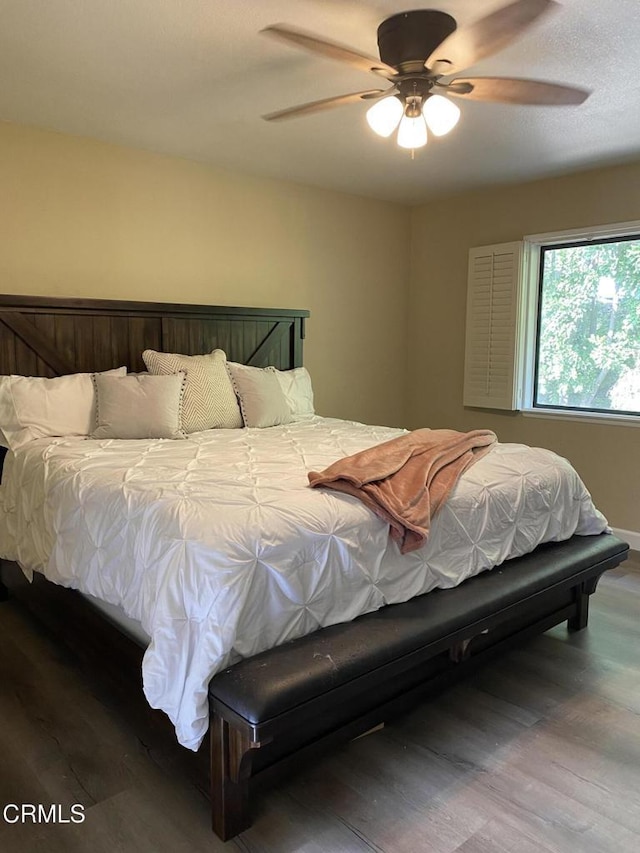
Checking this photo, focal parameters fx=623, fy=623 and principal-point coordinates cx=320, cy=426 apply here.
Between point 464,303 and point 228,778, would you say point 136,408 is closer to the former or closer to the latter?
point 228,778

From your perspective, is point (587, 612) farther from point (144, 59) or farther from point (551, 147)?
point (144, 59)

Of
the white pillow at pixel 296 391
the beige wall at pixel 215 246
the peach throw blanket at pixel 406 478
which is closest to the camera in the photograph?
the peach throw blanket at pixel 406 478

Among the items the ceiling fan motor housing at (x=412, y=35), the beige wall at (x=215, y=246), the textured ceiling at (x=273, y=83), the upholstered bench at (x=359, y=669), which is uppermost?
the textured ceiling at (x=273, y=83)

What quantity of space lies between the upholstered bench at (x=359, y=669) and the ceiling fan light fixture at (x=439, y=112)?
5.38 feet

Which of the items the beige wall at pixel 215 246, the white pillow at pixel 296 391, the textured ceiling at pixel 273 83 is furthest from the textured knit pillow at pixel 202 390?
the textured ceiling at pixel 273 83

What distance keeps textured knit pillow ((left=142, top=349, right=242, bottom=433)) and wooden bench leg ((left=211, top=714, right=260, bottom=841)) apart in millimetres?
1914

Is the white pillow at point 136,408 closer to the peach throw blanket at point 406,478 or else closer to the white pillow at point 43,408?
the white pillow at point 43,408

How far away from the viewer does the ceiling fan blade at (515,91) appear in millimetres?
2082

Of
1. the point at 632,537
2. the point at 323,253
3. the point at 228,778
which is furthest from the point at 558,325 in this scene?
the point at 228,778

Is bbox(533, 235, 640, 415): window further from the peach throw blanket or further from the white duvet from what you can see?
the peach throw blanket

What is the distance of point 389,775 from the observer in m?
1.90

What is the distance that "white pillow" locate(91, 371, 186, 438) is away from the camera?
3.01 m

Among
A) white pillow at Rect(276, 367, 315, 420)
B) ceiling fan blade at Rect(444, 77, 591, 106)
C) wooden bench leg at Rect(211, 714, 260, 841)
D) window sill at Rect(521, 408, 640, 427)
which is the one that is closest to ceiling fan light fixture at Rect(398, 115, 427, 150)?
ceiling fan blade at Rect(444, 77, 591, 106)

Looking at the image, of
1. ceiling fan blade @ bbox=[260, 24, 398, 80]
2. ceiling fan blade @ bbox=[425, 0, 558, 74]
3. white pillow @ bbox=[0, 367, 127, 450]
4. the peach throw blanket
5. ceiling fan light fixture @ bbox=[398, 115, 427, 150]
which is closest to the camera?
ceiling fan blade @ bbox=[425, 0, 558, 74]
